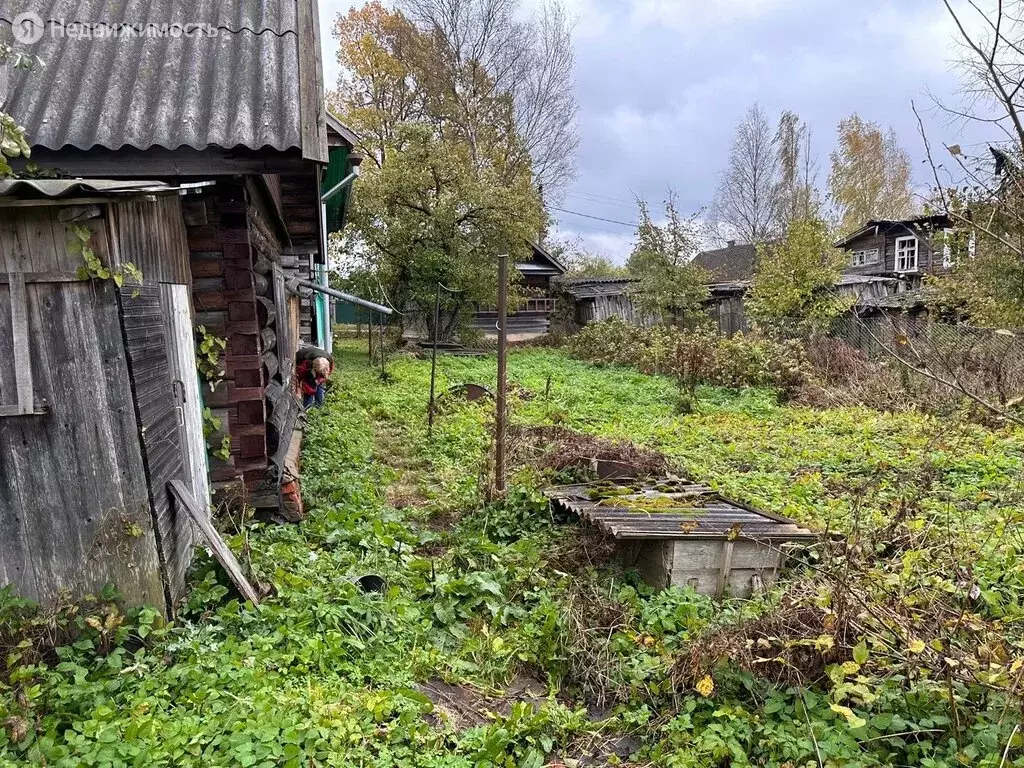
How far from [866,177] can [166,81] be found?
3899 centimetres

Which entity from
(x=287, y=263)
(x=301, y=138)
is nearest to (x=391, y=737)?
(x=301, y=138)

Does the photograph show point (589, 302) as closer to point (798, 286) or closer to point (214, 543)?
point (798, 286)

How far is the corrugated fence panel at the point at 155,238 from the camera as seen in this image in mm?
3430

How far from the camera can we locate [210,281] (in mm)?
5062

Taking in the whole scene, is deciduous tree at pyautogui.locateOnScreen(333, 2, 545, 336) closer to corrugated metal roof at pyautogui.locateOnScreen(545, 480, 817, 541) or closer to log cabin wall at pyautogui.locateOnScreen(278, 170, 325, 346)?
log cabin wall at pyautogui.locateOnScreen(278, 170, 325, 346)

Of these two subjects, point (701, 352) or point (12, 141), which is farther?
point (701, 352)

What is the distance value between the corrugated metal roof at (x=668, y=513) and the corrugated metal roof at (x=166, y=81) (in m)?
3.35

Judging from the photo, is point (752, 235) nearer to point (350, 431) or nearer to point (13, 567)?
point (350, 431)

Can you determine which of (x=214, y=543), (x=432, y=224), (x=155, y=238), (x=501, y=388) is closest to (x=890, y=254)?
(x=432, y=224)

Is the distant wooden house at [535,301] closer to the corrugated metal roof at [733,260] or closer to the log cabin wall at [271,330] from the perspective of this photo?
the corrugated metal roof at [733,260]

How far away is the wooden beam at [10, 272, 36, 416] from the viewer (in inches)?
120

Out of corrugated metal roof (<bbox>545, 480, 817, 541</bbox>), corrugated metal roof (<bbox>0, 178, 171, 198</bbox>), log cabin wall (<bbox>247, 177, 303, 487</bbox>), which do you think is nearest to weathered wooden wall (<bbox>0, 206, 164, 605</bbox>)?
corrugated metal roof (<bbox>0, 178, 171, 198</bbox>)

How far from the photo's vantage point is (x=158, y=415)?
11.9ft

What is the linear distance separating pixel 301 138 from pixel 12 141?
1.67 m
